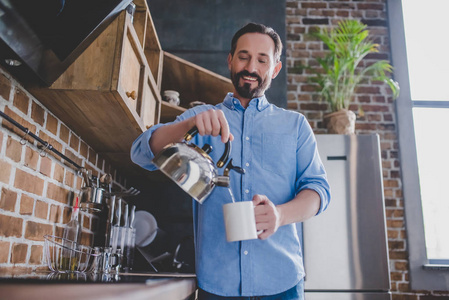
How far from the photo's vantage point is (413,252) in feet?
9.66

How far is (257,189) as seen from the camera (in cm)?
124

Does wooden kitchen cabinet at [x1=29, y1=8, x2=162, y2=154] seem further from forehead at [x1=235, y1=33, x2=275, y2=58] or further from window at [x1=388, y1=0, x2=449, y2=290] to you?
window at [x1=388, y1=0, x2=449, y2=290]

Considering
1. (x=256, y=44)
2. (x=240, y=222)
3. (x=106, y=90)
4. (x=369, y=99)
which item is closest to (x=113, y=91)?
(x=106, y=90)

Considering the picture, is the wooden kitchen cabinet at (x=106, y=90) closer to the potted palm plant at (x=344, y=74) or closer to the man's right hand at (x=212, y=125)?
the man's right hand at (x=212, y=125)

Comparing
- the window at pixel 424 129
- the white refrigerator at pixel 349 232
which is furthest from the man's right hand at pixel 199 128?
the window at pixel 424 129

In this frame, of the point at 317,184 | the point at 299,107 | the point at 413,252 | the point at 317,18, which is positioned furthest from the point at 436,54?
the point at 317,184

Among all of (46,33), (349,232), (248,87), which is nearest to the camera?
(46,33)

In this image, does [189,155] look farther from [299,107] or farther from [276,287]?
Answer: [299,107]

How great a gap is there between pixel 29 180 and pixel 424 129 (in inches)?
121

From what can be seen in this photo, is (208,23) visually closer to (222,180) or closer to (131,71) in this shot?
(131,71)

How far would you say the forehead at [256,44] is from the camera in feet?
4.48

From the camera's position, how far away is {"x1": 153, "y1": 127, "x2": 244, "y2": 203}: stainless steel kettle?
2.74 feet

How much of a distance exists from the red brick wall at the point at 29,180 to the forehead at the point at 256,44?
2.46 ft

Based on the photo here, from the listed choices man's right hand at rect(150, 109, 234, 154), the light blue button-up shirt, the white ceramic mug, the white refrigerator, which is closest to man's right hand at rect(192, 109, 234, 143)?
man's right hand at rect(150, 109, 234, 154)
